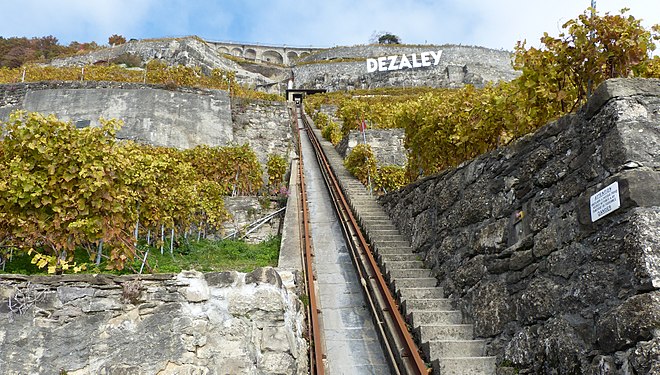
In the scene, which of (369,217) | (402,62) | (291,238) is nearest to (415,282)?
(369,217)

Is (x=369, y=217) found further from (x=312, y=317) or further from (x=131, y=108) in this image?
(x=131, y=108)

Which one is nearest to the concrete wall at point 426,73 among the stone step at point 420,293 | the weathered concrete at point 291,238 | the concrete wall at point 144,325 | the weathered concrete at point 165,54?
the weathered concrete at point 165,54

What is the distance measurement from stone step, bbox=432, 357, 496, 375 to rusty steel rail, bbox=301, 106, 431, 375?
18cm

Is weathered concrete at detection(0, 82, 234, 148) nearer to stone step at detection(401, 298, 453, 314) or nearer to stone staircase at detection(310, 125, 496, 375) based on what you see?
stone staircase at detection(310, 125, 496, 375)

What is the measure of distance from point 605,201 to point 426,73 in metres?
41.5

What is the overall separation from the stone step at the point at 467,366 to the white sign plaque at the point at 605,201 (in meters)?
1.87

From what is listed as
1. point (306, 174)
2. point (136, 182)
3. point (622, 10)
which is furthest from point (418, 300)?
point (306, 174)

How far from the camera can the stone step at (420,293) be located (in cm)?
632

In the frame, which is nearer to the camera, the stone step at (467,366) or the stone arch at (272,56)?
the stone step at (467,366)

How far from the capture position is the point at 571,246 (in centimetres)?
399

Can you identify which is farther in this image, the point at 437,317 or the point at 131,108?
the point at 131,108

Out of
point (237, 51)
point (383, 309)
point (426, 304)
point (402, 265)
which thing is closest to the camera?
point (426, 304)

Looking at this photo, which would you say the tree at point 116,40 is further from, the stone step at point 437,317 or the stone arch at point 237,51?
the stone step at point 437,317

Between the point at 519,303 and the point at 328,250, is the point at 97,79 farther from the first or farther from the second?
the point at 519,303
